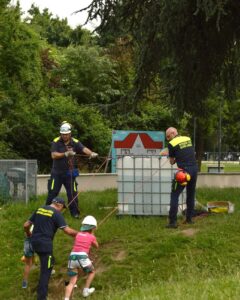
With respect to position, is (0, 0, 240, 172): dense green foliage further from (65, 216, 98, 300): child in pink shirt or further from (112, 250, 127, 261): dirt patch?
(65, 216, 98, 300): child in pink shirt

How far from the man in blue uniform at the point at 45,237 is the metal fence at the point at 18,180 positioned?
613cm

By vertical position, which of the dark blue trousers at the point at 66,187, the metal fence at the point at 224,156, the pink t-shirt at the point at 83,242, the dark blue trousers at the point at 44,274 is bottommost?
the metal fence at the point at 224,156

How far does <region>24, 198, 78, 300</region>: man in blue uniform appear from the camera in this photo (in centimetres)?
860

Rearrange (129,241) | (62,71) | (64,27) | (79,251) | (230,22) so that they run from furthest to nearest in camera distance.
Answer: (64,27) < (62,71) < (230,22) < (129,241) < (79,251)

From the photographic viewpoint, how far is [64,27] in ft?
207

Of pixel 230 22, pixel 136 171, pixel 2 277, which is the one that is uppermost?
pixel 230 22

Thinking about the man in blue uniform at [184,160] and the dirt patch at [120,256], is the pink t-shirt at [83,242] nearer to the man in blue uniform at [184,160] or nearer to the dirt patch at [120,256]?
the dirt patch at [120,256]

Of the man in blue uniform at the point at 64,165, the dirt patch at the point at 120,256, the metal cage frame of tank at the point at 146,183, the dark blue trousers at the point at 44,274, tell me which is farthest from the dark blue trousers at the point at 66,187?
the dark blue trousers at the point at 44,274

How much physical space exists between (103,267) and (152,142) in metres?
6.10

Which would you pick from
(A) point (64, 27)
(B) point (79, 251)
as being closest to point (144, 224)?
(B) point (79, 251)

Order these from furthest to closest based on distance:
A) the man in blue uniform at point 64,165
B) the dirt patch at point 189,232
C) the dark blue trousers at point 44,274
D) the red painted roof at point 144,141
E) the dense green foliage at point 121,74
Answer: the red painted roof at point 144,141, the dense green foliage at point 121,74, the man in blue uniform at point 64,165, the dirt patch at point 189,232, the dark blue trousers at point 44,274

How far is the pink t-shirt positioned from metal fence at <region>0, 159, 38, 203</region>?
246 inches

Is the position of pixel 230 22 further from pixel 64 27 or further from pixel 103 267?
pixel 64 27

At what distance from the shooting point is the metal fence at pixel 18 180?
14867mm
